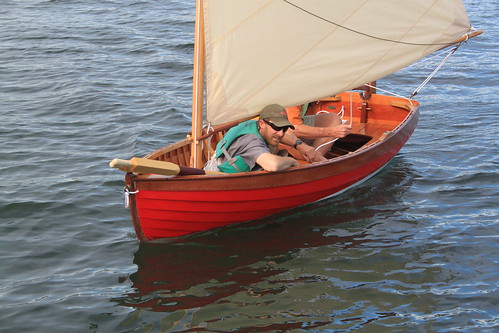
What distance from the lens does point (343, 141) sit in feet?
35.1

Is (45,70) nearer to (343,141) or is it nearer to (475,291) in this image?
(343,141)

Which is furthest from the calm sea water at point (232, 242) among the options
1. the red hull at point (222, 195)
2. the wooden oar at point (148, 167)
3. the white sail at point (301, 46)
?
the white sail at point (301, 46)

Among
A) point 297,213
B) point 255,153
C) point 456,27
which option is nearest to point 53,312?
point 255,153

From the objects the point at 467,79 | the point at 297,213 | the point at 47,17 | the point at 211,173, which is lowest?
the point at 297,213

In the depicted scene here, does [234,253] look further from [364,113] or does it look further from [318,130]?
[364,113]

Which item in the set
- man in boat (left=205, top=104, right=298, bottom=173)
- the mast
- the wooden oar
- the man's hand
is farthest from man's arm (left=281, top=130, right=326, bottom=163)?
the wooden oar

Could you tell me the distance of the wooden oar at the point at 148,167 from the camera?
7.13 metres

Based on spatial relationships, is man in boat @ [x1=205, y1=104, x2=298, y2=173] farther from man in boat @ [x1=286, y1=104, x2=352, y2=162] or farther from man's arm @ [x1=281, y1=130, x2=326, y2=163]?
man in boat @ [x1=286, y1=104, x2=352, y2=162]

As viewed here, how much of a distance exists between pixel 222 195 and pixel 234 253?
0.71m

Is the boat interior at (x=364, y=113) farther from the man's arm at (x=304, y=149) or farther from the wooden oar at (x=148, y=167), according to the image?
the wooden oar at (x=148, y=167)

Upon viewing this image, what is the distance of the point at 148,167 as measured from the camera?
24.1 ft

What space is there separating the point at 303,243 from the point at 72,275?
2.60m

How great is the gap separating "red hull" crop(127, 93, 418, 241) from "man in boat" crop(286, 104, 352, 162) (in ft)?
1.21

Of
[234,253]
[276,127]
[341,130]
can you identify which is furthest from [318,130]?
[234,253]
